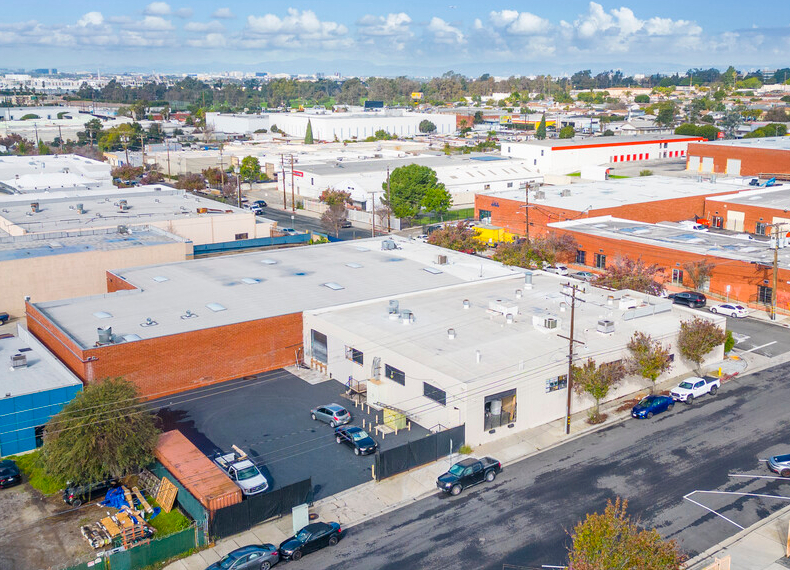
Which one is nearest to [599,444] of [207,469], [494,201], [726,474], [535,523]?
[726,474]

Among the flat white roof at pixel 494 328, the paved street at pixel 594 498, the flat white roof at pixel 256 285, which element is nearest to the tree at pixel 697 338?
the flat white roof at pixel 494 328

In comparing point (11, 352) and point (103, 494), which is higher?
point (11, 352)

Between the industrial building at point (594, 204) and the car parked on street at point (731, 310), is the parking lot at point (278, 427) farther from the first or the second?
the industrial building at point (594, 204)

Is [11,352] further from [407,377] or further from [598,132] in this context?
[598,132]

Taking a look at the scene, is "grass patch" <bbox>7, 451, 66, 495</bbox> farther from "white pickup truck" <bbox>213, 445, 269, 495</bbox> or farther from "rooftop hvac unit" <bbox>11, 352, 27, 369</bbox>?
"white pickup truck" <bbox>213, 445, 269, 495</bbox>

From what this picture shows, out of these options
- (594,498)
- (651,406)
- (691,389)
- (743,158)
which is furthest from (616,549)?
(743,158)

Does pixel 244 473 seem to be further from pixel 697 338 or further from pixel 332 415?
pixel 697 338
